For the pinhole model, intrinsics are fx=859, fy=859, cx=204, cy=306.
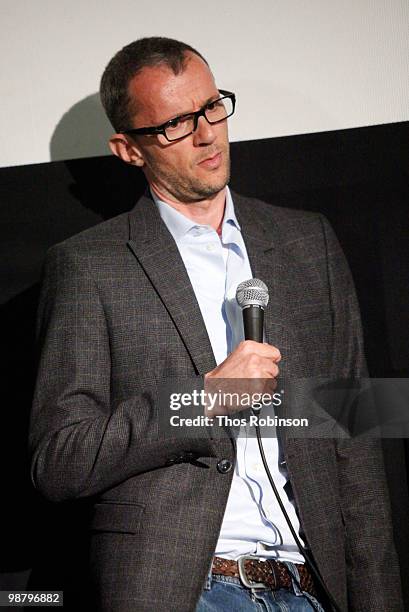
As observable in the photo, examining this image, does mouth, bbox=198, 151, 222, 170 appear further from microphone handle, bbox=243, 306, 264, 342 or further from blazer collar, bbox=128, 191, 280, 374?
microphone handle, bbox=243, 306, 264, 342

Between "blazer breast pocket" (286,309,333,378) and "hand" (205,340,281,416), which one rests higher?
"blazer breast pocket" (286,309,333,378)

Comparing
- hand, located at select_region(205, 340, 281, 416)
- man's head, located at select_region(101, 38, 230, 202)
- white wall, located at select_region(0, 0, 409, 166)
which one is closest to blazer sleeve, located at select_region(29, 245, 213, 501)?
hand, located at select_region(205, 340, 281, 416)

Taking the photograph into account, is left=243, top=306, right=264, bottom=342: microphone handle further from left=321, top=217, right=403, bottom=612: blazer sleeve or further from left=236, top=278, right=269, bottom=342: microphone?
left=321, top=217, right=403, bottom=612: blazer sleeve

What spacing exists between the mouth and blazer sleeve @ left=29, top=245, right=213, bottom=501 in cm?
37

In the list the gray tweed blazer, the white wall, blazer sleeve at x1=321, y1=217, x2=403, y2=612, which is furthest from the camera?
the white wall

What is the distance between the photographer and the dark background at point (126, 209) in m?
2.14

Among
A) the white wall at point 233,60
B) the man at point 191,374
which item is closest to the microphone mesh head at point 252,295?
the man at point 191,374

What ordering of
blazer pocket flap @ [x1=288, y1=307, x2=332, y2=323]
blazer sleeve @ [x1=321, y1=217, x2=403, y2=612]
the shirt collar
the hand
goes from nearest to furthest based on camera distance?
the hand < blazer sleeve @ [x1=321, y1=217, x2=403, y2=612] < blazer pocket flap @ [x1=288, y1=307, x2=332, y2=323] < the shirt collar

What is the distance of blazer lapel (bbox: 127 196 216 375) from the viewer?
182 centimetres

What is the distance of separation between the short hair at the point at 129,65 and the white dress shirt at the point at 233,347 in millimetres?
237

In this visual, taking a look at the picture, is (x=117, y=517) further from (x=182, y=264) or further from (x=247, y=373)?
(x=182, y=264)

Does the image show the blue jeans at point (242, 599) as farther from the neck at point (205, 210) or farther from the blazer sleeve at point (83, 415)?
the neck at point (205, 210)

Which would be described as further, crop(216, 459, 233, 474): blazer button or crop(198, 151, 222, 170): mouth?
crop(198, 151, 222, 170): mouth

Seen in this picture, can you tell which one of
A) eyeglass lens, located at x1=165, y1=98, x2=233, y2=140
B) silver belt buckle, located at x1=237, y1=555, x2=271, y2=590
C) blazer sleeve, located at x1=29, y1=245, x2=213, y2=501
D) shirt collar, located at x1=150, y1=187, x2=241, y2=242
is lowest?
silver belt buckle, located at x1=237, y1=555, x2=271, y2=590
